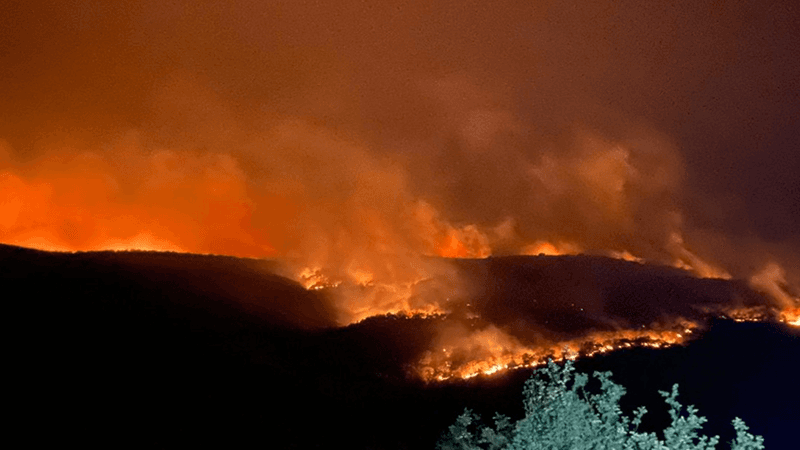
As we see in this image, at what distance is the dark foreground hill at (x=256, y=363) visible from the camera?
18453 millimetres

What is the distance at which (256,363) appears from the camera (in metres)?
23.2

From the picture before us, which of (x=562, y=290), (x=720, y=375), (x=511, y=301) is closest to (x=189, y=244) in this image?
(x=511, y=301)

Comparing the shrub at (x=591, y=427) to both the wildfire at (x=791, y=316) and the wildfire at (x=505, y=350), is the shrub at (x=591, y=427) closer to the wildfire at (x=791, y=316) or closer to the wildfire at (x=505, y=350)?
the wildfire at (x=505, y=350)

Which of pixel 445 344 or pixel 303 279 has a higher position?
pixel 303 279

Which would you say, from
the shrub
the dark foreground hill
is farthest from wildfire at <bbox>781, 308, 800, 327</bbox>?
the shrub

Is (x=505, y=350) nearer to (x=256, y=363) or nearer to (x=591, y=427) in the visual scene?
(x=256, y=363)

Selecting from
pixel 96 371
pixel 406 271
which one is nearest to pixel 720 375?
pixel 406 271

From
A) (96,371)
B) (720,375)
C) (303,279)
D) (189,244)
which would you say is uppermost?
(189,244)

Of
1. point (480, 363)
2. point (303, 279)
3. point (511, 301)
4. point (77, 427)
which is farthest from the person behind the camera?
point (511, 301)

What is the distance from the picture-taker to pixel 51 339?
20547 mm

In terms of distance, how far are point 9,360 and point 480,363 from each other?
17204 millimetres

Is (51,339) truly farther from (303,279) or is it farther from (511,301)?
(511,301)

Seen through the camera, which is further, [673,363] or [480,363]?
[673,363]

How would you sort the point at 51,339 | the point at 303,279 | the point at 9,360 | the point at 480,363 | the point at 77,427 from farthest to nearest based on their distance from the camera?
the point at 303,279 → the point at 480,363 → the point at 51,339 → the point at 9,360 → the point at 77,427
